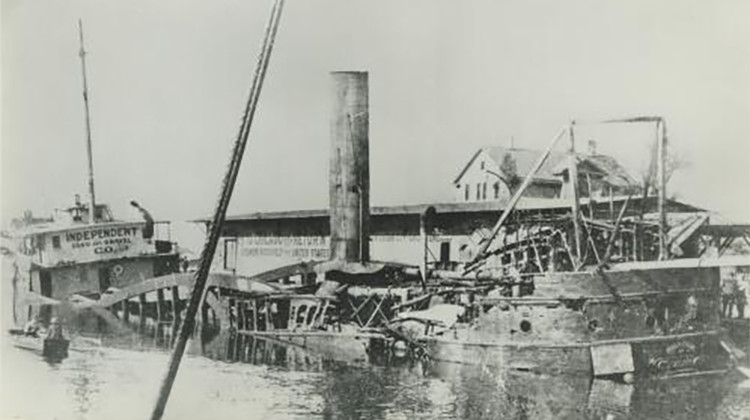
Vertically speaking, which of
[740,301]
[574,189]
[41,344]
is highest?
[574,189]

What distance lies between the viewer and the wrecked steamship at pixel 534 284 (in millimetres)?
4523

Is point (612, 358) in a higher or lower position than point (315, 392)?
higher

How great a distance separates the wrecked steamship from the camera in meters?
4.52

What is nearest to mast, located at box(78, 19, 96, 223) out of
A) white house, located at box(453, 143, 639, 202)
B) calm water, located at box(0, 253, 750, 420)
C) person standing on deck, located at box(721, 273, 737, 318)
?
calm water, located at box(0, 253, 750, 420)

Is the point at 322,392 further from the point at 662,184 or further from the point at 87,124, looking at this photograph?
the point at 662,184

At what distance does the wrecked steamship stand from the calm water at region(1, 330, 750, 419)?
0.13 metres

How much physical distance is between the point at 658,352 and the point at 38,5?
3609 mm

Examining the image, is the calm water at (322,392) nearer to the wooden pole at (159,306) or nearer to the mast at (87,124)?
the wooden pole at (159,306)

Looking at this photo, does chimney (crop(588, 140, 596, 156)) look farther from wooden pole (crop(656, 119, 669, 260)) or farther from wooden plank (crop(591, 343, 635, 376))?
wooden plank (crop(591, 343, 635, 376))

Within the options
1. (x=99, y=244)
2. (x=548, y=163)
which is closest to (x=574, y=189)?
(x=548, y=163)

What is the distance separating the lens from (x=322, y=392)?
5.99 metres

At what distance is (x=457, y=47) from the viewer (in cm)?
437

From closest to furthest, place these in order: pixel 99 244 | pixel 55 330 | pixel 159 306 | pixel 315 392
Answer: pixel 315 392 < pixel 55 330 < pixel 99 244 < pixel 159 306

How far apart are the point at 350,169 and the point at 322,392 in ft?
4.52
